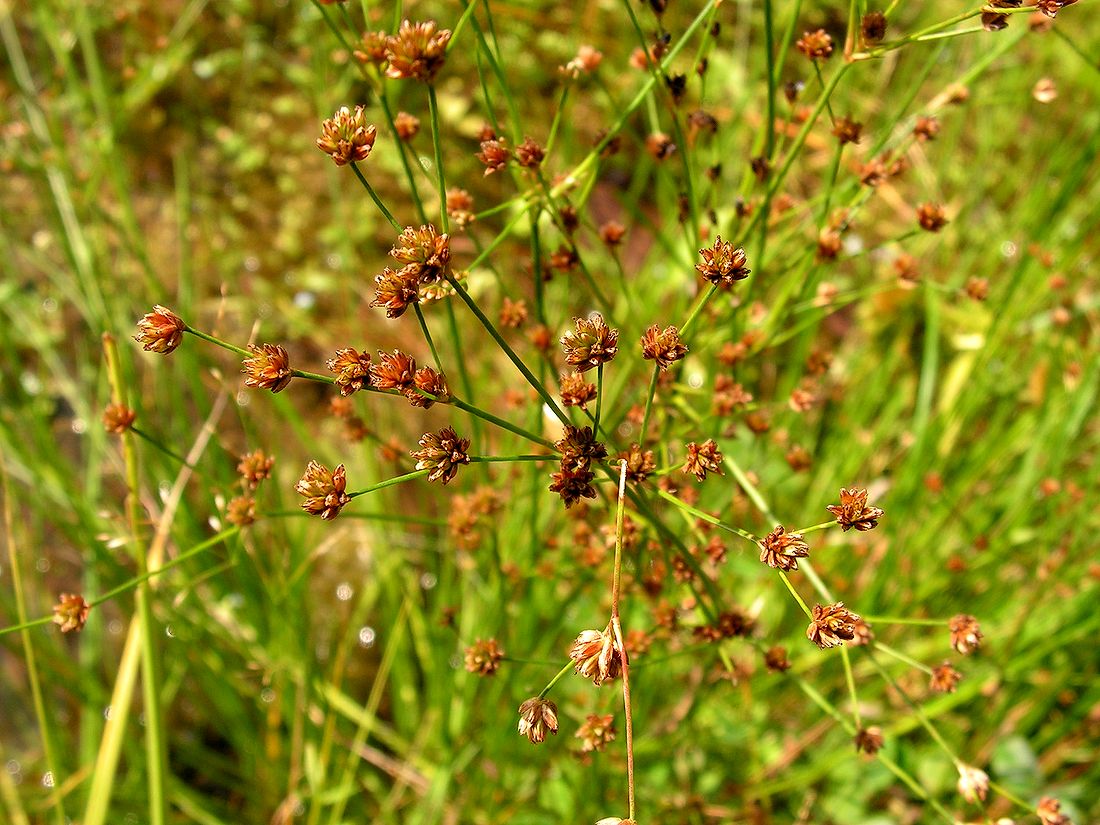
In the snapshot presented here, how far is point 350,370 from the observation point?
63cm

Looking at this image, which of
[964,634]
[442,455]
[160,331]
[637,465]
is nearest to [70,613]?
[160,331]

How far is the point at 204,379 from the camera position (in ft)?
6.09

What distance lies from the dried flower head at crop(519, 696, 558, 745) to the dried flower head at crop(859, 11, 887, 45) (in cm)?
66

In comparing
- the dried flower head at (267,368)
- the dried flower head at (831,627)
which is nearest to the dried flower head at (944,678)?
the dried flower head at (831,627)

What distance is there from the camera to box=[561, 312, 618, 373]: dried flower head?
626mm

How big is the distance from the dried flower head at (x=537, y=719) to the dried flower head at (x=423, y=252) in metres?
0.32

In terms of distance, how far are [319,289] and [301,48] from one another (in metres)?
0.74

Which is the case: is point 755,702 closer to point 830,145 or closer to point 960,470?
point 960,470

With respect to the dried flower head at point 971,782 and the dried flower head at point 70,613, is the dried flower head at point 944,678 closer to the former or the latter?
the dried flower head at point 971,782

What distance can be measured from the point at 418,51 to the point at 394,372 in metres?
0.28

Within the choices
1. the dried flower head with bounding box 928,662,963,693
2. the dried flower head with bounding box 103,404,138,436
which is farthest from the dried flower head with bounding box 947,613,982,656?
the dried flower head with bounding box 103,404,138,436

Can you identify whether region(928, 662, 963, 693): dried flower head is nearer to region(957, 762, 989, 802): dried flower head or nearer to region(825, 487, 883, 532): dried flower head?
region(957, 762, 989, 802): dried flower head

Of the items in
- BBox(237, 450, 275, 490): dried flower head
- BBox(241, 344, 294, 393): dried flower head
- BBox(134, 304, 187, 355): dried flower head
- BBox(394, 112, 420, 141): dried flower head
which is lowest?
BBox(241, 344, 294, 393): dried flower head

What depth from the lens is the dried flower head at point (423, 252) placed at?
2.00 ft
